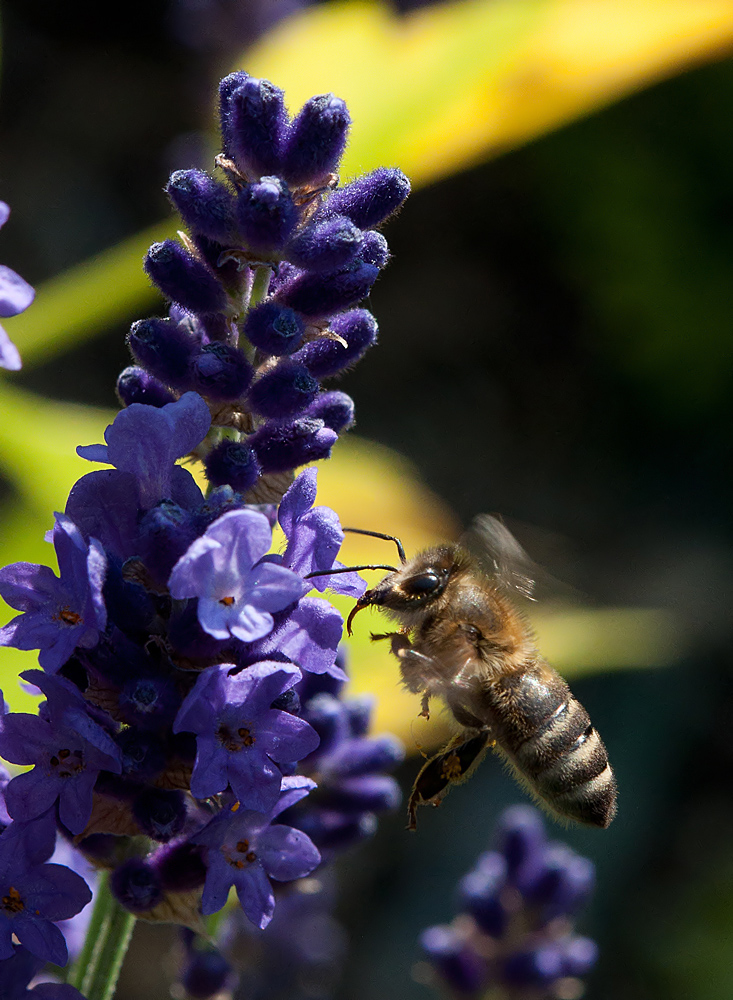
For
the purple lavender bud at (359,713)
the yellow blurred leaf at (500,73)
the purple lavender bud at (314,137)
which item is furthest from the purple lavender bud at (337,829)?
the yellow blurred leaf at (500,73)

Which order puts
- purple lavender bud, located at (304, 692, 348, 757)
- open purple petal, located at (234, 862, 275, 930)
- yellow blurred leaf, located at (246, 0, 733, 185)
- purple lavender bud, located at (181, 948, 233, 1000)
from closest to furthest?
open purple petal, located at (234, 862, 275, 930), purple lavender bud, located at (304, 692, 348, 757), purple lavender bud, located at (181, 948, 233, 1000), yellow blurred leaf, located at (246, 0, 733, 185)

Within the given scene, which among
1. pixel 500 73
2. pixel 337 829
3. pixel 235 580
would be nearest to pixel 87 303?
pixel 500 73

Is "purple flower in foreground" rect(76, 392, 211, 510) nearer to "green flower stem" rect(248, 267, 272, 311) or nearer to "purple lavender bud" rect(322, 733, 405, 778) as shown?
"green flower stem" rect(248, 267, 272, 311)

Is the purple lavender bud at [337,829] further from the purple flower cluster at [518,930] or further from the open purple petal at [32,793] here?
the open purple petal at [32,793]

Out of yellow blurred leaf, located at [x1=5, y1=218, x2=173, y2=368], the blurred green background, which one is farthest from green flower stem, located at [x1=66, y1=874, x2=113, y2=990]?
yellow blurred leaf, located at [x1=5, y1=218, x2=173, y2=368]

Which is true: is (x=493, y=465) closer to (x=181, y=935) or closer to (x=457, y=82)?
(x=457, y=82)

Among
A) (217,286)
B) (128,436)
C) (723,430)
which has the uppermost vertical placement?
(217,286)

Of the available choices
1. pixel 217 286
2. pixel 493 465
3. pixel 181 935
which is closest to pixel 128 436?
pixel 217 286
